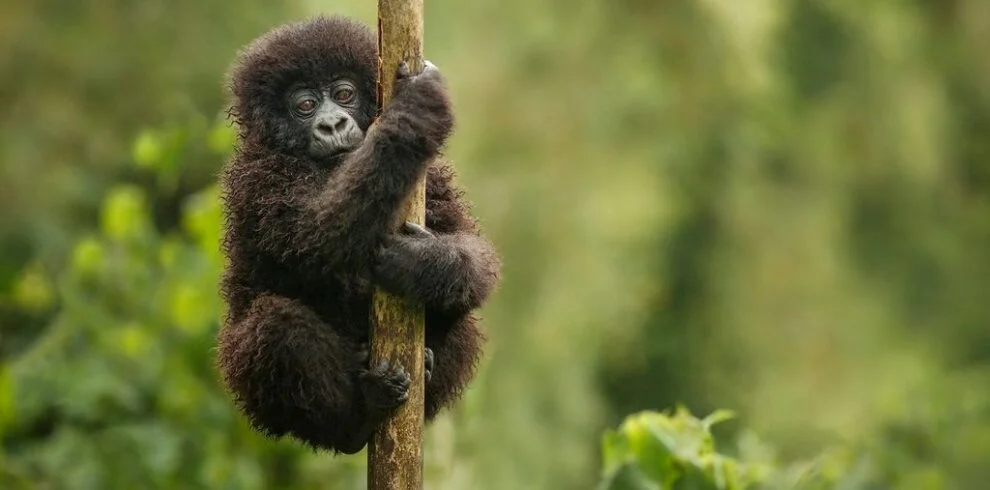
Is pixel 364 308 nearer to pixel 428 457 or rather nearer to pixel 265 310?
pixel 265 310

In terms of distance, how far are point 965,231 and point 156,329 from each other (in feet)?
12.3

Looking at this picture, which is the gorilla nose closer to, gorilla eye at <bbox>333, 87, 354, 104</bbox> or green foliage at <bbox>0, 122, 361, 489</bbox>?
gorilla eye at <bbox>333, 87, 354, 104</bbox>

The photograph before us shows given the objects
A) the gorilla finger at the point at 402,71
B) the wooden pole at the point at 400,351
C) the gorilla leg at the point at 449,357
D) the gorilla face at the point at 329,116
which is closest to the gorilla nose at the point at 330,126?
the gorilla face at the point at 329,116

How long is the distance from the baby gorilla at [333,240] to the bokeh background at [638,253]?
1499 millimetres

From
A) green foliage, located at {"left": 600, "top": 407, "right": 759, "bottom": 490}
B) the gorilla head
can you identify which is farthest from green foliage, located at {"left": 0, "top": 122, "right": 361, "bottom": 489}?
green foliage, located at {"left": 600, "top": 407, "right": 759, "bottom": 490}

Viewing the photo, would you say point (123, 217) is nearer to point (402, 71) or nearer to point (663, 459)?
point (402, 71)

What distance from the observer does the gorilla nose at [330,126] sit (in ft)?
12.5

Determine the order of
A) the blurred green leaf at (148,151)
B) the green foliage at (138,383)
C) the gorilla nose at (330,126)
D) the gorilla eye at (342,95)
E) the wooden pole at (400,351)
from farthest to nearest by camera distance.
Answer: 1. the green foliage at (138,383)
2. the blurred green leaf at (148,151)
3. the gorilla eye at (342,95)
4. the gorilla nose at (330,126)
5. the wooden pole at (400,351)

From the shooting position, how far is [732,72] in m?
5.97

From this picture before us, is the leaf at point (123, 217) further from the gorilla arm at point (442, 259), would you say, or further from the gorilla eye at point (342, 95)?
the gorilla arm at point (442, 259)

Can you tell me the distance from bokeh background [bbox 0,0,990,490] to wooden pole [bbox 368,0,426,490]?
5.61 feet

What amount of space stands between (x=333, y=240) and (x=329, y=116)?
0.43 meters

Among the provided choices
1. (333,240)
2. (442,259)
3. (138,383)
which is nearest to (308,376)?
(333,240)

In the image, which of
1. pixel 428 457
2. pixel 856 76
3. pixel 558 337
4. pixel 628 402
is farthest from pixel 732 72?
pixel 628 402
